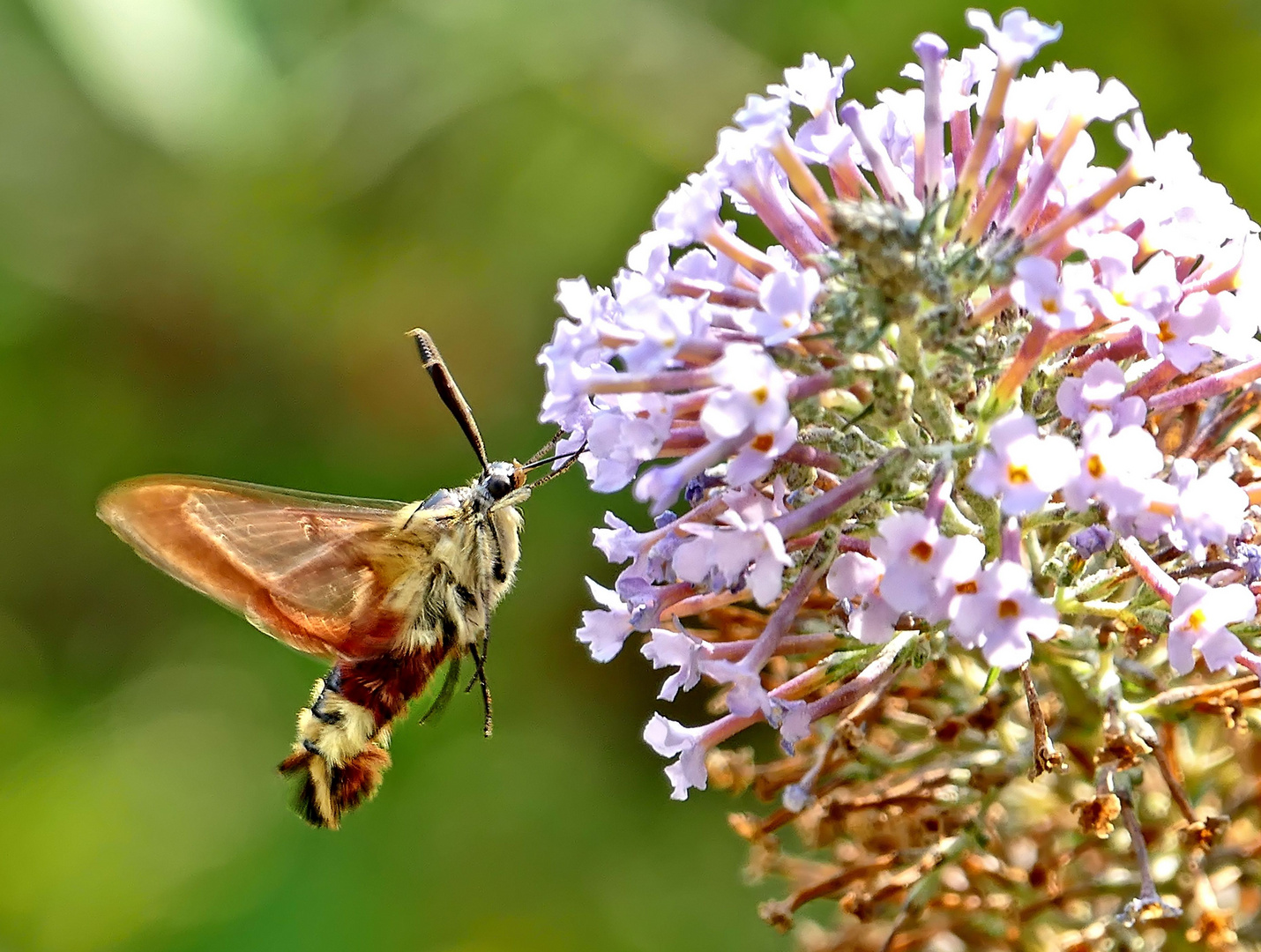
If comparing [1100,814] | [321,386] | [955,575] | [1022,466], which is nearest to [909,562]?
[955,575]

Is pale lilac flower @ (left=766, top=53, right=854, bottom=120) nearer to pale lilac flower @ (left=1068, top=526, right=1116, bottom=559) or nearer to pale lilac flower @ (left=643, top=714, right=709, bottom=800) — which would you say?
pale lilac flower @ (left=1068, top=526, right=1116, bottom=559)

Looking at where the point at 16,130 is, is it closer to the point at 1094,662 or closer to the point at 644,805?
the point at 644,805

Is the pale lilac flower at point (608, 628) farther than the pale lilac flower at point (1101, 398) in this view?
Yes

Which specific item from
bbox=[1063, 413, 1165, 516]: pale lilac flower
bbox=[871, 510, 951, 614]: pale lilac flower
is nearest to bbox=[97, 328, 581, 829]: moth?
bbox=[871, 510, 951, 614]: pale lilac flower

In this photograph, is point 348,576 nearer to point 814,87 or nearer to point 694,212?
point 694,212

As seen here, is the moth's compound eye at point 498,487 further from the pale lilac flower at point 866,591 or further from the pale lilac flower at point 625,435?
the pale lilac flower at point 866,591

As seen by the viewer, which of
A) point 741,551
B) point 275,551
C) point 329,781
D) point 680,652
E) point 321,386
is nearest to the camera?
point 741,551

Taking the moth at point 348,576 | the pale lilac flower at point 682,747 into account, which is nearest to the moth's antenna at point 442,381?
the moth at point 348,576
